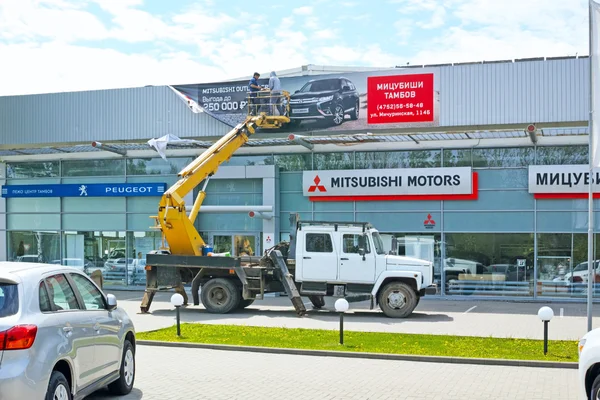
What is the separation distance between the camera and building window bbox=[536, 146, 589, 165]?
23844 mm

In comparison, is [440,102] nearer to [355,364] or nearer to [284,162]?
[284,162]

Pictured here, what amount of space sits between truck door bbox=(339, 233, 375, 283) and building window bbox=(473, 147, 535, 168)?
7.22m

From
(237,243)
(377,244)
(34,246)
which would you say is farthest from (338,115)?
(34,246)

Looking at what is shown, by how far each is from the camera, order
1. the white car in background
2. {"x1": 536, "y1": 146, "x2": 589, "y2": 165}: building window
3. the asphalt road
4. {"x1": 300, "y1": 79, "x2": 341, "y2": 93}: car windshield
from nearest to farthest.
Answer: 1. the white car in background
2. the asphalt road
3. {"x1": 536, "y1": 146, "x2": 589, "y2": 165}: building window
4. {"x1": 300, "y1": 79, "x2": 341, "y2": 93}: car windshield

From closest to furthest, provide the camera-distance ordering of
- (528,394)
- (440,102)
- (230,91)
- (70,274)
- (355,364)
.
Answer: (70,274), (528,394), (355,364), (440,102), (230,91)

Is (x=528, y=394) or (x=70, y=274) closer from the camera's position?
(x=70, y=274)

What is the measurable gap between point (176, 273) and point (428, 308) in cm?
736

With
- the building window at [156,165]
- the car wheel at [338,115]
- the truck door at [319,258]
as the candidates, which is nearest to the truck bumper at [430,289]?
the truck door at [319,258]

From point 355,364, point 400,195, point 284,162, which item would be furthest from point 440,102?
point 355,364

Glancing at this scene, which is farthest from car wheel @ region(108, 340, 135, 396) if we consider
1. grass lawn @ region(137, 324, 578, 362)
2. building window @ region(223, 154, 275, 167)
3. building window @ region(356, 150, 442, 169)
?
building window @ region(223, 154, 275, 167)

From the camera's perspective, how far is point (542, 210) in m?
24.1

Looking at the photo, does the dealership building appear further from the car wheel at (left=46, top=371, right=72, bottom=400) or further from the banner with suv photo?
the car wheel at (left=46, top=371, right=72, bottom=400)

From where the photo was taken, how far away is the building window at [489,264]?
24.2 meters

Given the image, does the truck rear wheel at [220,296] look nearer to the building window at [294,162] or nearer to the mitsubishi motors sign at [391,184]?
the mitsubishi motors sign at [391,184]
